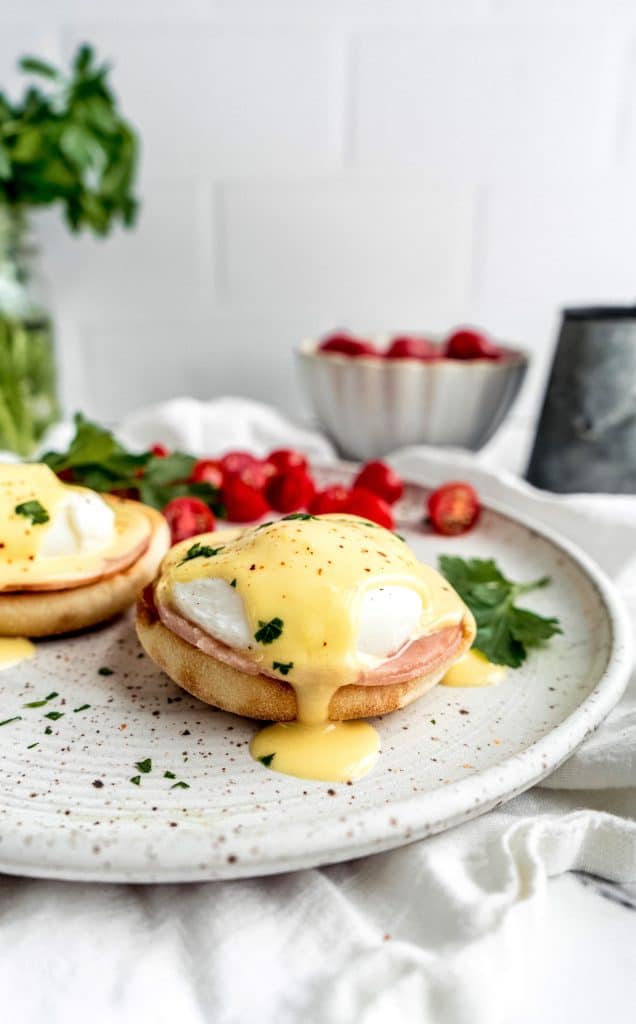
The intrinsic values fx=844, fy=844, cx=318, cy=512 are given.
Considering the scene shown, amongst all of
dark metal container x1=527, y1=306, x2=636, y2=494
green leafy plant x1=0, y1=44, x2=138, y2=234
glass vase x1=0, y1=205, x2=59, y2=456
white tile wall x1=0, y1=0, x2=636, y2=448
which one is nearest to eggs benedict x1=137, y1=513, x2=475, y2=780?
dark metal container x1=527, y1=306, x2=636, y2=494

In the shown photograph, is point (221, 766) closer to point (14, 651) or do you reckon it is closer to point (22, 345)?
point (14, 651)

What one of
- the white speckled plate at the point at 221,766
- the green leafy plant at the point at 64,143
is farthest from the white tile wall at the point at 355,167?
the white speckled plate at the point at 221,766

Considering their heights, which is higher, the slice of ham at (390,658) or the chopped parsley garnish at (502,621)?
the slice of ham at (390,658)

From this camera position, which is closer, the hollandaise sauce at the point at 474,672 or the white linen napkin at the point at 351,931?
the white linen napkin at the point at 351,931

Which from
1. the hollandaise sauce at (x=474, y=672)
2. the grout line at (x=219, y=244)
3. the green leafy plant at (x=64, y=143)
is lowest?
the hollandaise sauce at (x=474, y=672)

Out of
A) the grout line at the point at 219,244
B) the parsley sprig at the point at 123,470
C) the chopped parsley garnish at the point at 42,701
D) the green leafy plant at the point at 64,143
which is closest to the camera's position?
the chopped parsley garnish at the point at 42,701

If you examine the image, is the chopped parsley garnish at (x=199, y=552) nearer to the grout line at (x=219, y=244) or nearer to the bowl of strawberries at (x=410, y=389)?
the bowl of strawberries at (x=410, y=389)

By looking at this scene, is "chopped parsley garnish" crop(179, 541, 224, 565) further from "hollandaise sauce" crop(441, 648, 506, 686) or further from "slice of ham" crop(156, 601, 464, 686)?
"hollandaise sauce" crop(441, 648, 506, 686)
